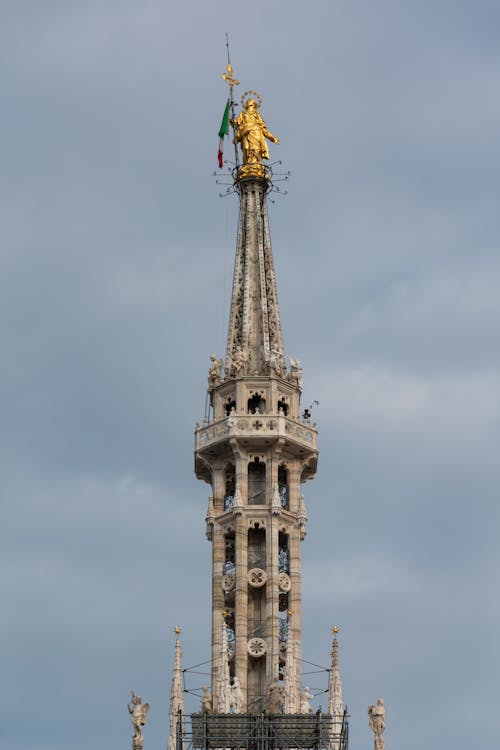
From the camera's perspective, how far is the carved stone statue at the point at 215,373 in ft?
522

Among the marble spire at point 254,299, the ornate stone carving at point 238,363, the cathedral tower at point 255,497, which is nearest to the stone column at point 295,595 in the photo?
the cathedral tower at point 255,497

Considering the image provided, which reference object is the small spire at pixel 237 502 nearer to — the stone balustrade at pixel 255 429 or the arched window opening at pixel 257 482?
the arched window opening at pixel 257 482

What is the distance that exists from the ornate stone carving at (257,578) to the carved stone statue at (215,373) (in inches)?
467

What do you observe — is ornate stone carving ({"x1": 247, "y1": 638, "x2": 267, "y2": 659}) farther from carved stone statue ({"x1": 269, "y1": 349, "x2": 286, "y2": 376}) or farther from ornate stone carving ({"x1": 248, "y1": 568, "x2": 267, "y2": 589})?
carved stone statue ({"x1": 269, "y1": 349, "x2": 286, "y2": 376})

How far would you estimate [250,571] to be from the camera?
500 ft

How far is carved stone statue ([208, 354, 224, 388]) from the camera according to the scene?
15900cm

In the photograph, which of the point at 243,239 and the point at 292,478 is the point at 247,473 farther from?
the point at 243,239

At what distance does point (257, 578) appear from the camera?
152250 mm

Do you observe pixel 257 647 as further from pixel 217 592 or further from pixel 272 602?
pixel 217 592

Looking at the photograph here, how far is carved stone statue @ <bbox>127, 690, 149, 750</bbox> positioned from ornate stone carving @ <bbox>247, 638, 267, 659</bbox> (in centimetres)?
652

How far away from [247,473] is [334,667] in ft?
38.8

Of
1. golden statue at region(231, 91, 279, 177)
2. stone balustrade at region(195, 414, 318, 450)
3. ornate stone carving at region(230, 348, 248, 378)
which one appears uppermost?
golden statue at region(231, 91, 279, 177)

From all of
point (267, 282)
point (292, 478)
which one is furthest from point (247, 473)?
point (267, 282)

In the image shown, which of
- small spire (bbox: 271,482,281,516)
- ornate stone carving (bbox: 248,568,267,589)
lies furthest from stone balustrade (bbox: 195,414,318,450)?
ornate stone carving (bbox: 248,568,267,589)
